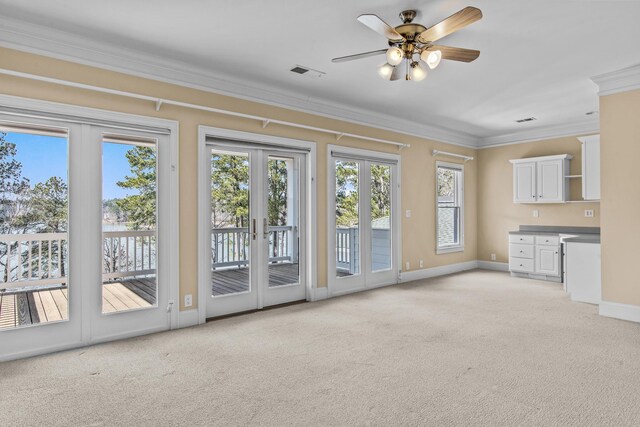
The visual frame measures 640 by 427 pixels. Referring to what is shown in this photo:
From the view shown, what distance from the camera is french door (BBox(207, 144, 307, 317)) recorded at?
4.33 m

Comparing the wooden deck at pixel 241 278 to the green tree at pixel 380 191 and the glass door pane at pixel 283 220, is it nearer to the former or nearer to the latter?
the glass door pane at pixel 283 220

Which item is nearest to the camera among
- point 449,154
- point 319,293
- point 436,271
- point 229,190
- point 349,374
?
point 349,374

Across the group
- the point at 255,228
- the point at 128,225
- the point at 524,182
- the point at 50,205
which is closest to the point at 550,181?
the point at 524,182

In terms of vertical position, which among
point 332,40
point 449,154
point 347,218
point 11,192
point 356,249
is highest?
point 332,40

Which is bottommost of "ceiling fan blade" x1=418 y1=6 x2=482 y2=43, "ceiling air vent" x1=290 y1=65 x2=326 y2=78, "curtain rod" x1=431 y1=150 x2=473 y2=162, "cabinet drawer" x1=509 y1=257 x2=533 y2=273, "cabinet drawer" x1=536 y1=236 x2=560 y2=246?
"cabinet drawer" x1=509 y1=257 x2=533 y2=273

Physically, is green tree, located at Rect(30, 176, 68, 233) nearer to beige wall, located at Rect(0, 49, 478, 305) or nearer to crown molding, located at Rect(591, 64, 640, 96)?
beige wall, located at Rect(0, 49, 478, 305)

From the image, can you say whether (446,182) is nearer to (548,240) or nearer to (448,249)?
(448,249)

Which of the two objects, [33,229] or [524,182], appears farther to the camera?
[524,182]

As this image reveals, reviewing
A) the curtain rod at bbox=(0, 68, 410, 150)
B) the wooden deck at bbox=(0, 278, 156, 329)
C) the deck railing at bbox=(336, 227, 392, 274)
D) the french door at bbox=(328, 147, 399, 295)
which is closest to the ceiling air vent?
the curtain rod at bbox=(0, 68, 410, 150)

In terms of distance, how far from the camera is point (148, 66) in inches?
145

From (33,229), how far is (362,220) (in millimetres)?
3915

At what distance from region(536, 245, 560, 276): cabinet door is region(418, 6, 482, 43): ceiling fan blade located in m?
4.90

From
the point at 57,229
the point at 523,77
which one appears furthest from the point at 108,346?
the point at 523,77

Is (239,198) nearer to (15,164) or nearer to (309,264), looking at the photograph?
(309,264)
